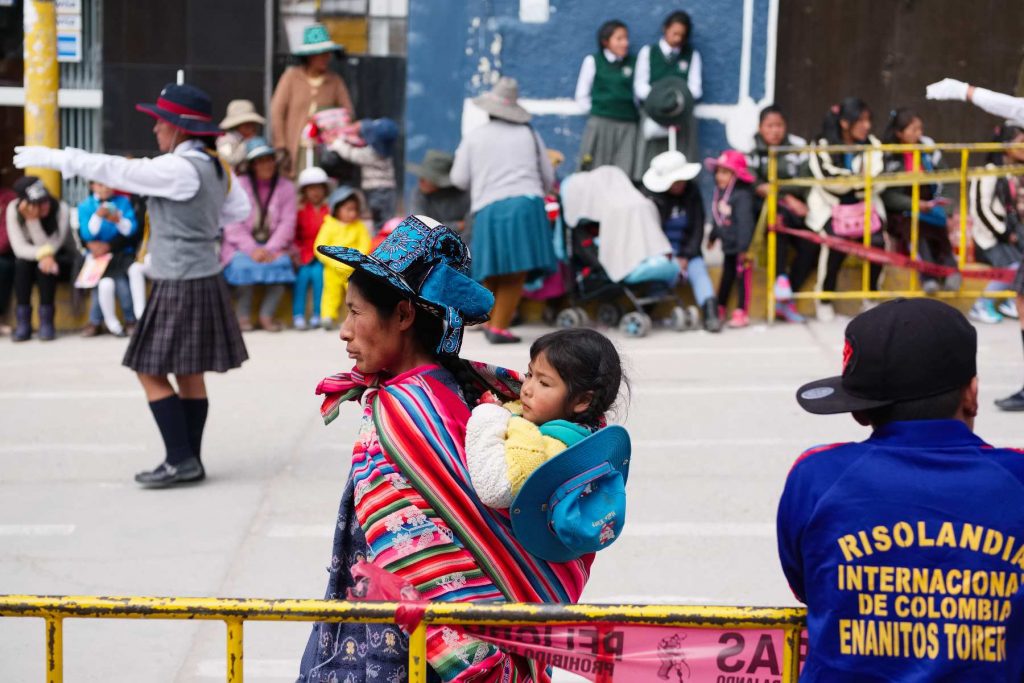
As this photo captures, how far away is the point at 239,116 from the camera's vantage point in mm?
11914

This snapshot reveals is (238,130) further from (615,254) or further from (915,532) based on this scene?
(915,532)

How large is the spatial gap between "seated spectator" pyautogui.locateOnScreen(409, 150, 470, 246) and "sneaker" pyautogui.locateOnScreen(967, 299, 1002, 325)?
3835mm

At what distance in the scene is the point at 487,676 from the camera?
2914 mm

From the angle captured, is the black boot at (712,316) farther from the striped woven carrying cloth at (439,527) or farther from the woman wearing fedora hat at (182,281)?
the striped woven carrying cloth at (439,527)

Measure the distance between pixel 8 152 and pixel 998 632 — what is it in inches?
489

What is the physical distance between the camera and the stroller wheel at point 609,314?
1116 centimetres

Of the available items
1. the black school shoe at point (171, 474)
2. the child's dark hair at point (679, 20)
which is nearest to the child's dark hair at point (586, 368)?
the black school shoe at point (171, 474)

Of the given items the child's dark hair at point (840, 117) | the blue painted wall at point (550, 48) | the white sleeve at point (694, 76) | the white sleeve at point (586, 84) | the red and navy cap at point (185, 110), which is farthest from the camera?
the blue painted wall at point (550, 48)

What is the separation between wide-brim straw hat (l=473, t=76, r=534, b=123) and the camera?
34.7 ft

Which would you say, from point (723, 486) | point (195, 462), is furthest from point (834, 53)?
point (195, 462)

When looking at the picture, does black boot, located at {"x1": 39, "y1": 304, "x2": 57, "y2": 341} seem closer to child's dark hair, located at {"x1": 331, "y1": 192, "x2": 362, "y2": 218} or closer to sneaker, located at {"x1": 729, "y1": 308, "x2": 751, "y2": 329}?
child's dark hair, located at {"x1": 331, "y1": 192, "x2": 362, "y2": 218}

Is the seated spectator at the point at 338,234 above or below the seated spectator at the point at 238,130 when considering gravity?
below

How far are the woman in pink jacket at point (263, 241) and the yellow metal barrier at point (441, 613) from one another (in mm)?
8376

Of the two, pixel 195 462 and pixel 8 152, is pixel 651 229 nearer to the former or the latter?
pixel 195 462
